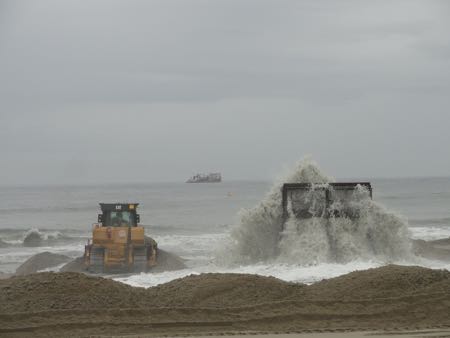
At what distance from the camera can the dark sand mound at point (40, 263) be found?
23703 mm

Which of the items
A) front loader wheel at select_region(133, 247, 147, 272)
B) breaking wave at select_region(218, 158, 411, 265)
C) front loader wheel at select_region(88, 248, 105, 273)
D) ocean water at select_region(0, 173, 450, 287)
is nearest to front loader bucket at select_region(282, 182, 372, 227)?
breaking wave at select_region(218, 158, 411, 265)

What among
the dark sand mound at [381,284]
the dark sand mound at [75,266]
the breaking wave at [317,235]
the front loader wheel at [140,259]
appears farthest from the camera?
the dark sand mound at [75,266]

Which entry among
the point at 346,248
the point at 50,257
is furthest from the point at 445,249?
the point at 50,257

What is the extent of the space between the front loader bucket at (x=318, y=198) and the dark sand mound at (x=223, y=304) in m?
8.34

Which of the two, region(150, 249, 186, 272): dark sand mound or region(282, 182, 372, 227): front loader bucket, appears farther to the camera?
region(150, 249, 186, 272): dark sand mound

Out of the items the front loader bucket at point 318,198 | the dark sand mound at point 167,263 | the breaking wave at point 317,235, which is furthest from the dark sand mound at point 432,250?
the dark sand mound at point 167,263

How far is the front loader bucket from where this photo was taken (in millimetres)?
20734

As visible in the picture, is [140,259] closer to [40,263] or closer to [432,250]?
[40,263]

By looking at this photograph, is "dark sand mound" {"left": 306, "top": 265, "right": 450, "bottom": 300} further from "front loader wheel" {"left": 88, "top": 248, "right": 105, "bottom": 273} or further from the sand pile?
"front loader wheel" {"left": 88, "top": 248, "right": 105, "bottom": 273}

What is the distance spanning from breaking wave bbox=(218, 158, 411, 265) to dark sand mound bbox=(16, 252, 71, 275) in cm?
675

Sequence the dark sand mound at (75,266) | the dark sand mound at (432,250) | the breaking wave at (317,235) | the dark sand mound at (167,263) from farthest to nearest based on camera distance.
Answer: the dark sand mound at (432,250) < the dark sand mound at (75,266) < the dark sand mound at (167,263) < the breaking wave at (317,235)

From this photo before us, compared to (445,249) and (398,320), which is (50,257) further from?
(398,320)

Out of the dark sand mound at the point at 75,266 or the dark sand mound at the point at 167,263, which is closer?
the dark sand mound at the point at 167,263

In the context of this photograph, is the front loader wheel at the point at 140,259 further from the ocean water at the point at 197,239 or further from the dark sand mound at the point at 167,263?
the ocean water at the point at 197,239
